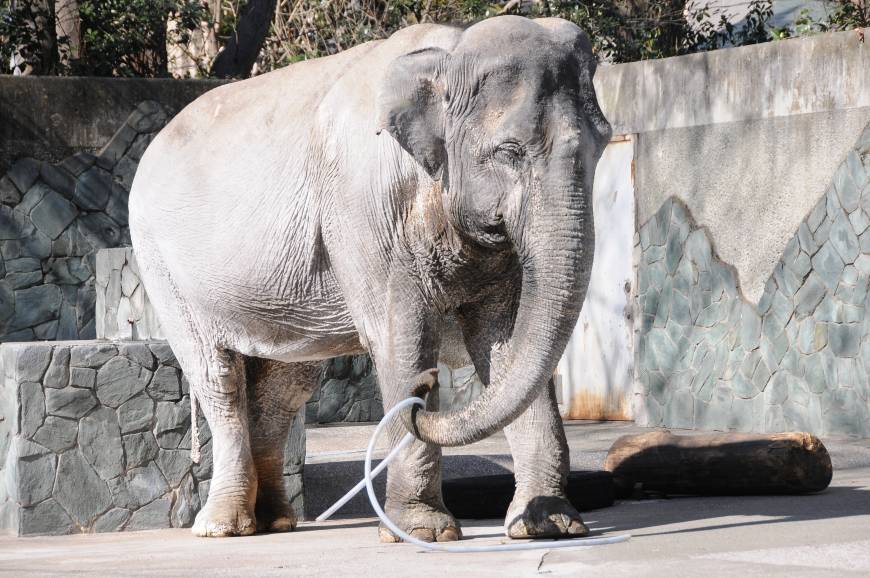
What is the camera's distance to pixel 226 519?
704cm

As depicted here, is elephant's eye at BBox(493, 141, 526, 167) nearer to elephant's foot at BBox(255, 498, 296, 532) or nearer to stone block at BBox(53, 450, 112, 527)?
elephant's foot at BBox(255, 498, 296, 532)

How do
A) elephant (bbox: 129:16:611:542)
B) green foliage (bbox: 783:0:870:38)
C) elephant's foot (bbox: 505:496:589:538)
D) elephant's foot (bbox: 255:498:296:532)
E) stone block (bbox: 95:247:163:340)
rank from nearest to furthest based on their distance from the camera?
elephant (bbox: 129:16:611:542)
elephant's foot (bbox: 505:496:589:538)
elephant's foot (bbox: 255:498:296:532)
stone block (bbox: 95:247:163:340)
green foliage (bbox: 783:0:870:38)

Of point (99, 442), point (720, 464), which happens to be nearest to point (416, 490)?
point (720, 464)

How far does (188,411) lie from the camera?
8.05 metres

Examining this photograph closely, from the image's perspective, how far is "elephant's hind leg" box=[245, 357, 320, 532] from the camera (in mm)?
7398

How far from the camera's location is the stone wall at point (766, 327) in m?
10.4

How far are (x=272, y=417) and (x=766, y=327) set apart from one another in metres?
4.95

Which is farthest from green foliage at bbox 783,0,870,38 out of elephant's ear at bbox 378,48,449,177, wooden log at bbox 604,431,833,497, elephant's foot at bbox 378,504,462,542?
elephant's foot at bbox 378,504,462,542

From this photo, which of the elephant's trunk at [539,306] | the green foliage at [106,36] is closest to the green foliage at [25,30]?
the green foliage at [106,36]

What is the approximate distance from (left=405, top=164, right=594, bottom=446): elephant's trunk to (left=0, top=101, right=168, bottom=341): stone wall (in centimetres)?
797

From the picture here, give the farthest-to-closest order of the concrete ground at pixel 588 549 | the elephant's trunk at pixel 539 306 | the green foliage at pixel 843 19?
the green foliage at pixel 843 19 < the elephant's trunk at pixel 539 306 < the concrete ground at pixel 588 549

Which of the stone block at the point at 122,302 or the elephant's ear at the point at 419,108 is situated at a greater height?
the elephant's ear at the point at 419,108

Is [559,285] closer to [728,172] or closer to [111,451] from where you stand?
[111,451]

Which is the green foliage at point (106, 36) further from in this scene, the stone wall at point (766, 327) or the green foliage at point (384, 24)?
the stone wall at point (766, 327)
